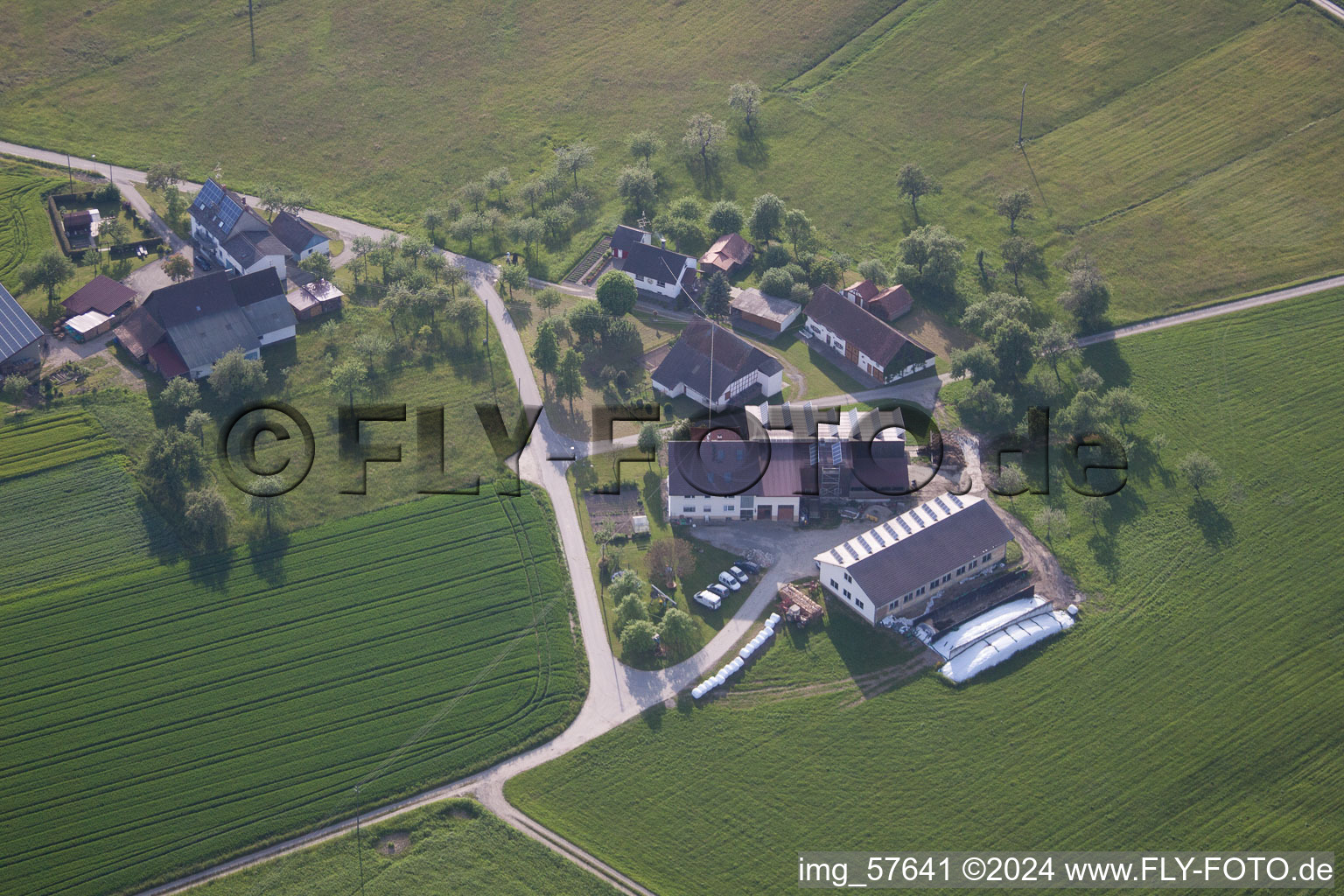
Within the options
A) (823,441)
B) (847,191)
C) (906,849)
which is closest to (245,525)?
(823,441)

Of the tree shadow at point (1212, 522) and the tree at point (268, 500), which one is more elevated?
the tree at point (268, 500)

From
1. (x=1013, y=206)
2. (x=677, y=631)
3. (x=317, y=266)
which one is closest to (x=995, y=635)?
(x=677, y=631)

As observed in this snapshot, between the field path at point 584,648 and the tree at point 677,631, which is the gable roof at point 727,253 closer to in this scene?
the field path at point 584,648

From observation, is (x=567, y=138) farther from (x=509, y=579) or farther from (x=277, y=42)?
(x=509, y=579)

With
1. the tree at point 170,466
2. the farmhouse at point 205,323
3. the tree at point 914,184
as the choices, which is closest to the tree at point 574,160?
the tree at point 914,184

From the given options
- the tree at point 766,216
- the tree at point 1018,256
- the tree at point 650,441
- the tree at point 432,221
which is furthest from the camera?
the tree at point 432,221

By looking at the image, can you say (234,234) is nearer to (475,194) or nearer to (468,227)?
(468,227)
